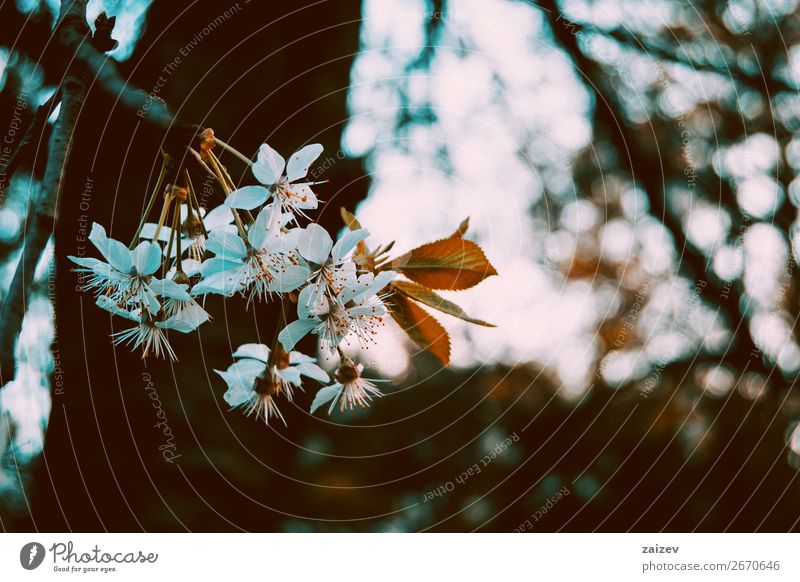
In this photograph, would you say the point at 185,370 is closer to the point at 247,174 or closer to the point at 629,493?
the point at 247,174

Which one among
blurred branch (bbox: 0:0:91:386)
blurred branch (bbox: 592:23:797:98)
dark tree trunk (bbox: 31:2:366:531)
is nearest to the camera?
blurred branch (bbox: 0:0:91:386)

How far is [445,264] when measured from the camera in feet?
3.34

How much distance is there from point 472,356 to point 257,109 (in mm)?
3349

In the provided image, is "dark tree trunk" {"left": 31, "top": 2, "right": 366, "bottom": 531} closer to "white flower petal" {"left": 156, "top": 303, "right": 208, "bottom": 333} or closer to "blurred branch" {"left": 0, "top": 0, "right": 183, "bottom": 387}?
"blurred branch" {"left": 0, "top": 0, "right": 183, "bottom": 387}

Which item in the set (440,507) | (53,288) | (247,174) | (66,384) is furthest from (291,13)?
(440,507)

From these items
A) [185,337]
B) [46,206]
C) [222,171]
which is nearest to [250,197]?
[222,171]

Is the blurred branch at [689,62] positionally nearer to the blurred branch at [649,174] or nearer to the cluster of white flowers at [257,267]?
the blurred branch at [649,174]

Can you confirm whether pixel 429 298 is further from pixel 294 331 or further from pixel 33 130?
pixel 33 130

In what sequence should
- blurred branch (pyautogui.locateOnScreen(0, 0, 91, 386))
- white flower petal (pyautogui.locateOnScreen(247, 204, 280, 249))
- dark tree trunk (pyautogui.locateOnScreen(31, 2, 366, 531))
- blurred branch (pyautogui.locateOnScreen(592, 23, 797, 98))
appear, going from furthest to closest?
blurred branch (pyautogui.locateOnScreen(592, 23, 797, 98))
dark tree trunk (pyautogui.locateOnScreen(31, 2, 366, 531))
blurred branch (pyautogui.locateOnScreen(0, 0, 91, 386))
white flower petal (pyautogui.locateOnScreen(247, 204, 280, 249))

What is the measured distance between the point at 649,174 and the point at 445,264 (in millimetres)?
4080

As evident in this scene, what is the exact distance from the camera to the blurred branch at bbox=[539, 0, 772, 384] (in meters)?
3.72

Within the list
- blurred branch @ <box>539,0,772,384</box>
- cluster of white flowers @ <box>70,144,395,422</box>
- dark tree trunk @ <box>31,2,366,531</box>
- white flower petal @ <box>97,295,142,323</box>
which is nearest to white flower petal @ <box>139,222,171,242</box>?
cluster of white flowers @ <box>70,144,395,422</box>

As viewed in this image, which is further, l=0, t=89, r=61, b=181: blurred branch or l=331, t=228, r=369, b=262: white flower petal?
l=0, t=89, r=61, b=181: blurred branch

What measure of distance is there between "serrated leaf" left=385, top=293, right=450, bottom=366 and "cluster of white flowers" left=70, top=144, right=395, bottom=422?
29mm
